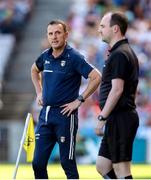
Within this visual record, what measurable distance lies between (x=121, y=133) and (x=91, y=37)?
14.4m

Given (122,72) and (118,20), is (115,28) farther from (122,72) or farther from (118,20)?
(122,72)

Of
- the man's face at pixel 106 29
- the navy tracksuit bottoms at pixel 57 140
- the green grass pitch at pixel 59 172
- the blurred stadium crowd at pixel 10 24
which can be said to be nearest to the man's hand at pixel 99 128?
the man's face at pixel 106 29

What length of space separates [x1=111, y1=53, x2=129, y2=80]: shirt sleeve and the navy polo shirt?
101cm

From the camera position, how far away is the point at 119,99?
9461 millimetres

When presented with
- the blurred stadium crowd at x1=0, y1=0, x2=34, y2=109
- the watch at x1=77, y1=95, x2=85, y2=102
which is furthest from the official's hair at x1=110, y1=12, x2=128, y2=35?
the blurred stadium crowd at x1=0, y1=0, x2=34, y2=109

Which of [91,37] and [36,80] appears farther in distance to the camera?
[91,37]

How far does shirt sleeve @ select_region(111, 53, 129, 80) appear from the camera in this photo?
30.6 feet

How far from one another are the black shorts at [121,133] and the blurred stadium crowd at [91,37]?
11.1 m

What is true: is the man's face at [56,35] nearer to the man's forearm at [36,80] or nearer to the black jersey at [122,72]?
the man's forearm at [36,80]

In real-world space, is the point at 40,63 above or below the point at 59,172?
above

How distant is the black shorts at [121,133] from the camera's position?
31.2 ft

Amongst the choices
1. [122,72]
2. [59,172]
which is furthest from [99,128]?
[59,172]

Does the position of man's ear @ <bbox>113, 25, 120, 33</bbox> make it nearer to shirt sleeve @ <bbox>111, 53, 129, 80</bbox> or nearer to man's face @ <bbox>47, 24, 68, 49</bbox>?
shirt sleeve @ <bbox>111, 53, 129, 80</bbox>

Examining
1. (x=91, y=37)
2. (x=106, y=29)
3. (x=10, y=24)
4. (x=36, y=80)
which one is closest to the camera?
(x=106, y=29)
